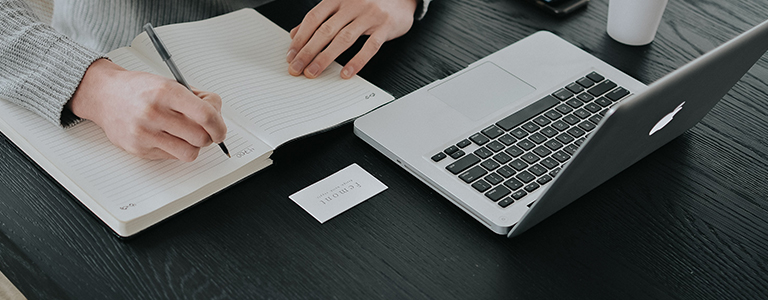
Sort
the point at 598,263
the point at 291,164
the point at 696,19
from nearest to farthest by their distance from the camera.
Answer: the point at 598,263 → the point at 291,164 → the point at 696,19

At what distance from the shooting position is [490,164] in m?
0.75

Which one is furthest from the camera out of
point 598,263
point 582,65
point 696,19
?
point 696,19

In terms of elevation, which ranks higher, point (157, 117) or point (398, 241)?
point (157, 117)

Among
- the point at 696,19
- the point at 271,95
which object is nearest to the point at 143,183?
the point at 271,95

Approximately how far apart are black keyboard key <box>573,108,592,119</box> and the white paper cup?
256mm

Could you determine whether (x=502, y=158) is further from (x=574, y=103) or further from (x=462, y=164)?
(x=574, y=103)

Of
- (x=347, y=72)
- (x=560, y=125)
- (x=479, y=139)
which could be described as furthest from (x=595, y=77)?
(x=347, y=72)

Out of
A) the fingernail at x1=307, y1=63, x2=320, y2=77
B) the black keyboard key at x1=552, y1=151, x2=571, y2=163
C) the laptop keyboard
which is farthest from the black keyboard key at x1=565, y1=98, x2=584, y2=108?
the fingernail at x1=307, y1=63, x2=320, y2=77

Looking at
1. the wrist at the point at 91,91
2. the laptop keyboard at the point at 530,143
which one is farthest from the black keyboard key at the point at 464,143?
the wrist at the point at 91,91

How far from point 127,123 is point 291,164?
0.64 feet

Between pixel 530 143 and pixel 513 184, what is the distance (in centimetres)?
8

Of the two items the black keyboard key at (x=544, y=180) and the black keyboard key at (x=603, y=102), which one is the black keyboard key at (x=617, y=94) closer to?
the black keyboard key at (x=603, y=102)

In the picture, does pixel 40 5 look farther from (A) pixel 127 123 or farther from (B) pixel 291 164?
(B) pixel 291 164

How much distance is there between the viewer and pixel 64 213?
0.72 meters
